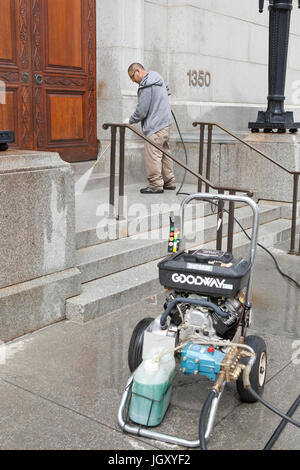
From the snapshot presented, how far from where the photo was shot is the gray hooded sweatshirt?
8.24 m

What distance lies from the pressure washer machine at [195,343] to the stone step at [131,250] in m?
1.81

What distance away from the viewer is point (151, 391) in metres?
3.18

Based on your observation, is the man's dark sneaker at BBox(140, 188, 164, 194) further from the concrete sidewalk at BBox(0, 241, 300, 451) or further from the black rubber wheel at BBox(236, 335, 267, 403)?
the black rubber wheel at BBox(236, 335, 267, 403)

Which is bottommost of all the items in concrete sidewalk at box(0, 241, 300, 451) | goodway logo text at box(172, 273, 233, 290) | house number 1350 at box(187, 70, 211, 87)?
concrete sidewalk at box(0, 241, 300, 451)

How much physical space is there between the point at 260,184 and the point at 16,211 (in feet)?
18.7

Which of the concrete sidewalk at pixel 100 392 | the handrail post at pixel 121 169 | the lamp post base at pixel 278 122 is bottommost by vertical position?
the concrete sidewalk at pixel 100 392

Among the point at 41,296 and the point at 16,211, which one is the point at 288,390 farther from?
the point at 16,211

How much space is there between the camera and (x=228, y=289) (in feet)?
11.1

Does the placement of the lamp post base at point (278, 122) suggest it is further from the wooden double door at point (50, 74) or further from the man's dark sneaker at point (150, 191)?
the wooden double door at point (50, 74)

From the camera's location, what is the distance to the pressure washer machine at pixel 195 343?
321 cm

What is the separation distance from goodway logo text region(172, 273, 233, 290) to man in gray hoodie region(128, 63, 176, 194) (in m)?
4.97

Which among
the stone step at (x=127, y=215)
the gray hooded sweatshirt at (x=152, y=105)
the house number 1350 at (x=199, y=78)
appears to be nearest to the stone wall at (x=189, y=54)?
the house number 1350 at (x=199, y=78)

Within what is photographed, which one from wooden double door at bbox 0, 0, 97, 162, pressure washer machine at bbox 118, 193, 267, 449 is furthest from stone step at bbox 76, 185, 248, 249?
pressure washer machine at bbox 118, 193, 267, 449
